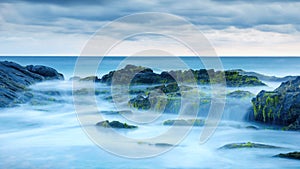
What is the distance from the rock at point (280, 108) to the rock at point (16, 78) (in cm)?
806

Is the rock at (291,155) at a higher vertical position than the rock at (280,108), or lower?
lower

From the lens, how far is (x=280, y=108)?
1127cm

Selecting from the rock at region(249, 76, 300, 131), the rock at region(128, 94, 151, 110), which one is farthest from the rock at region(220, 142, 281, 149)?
the rock at region(128, 94, 151, 110)

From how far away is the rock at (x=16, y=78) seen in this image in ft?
49.2

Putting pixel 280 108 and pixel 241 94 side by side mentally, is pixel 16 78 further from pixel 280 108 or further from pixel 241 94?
pixel 280 108

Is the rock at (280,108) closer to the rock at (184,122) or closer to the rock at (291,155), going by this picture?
the rock at (184,122)

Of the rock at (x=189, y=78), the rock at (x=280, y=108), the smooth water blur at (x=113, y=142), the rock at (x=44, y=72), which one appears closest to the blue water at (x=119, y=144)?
the smooth water blur at (x=113, y=142)

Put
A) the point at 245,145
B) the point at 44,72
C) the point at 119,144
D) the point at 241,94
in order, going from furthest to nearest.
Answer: the point at 44,72, the point at 241,94, the point at 119,144, the point at 245,145

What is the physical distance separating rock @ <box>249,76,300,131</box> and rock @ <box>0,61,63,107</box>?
317 inches

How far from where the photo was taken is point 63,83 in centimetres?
2027

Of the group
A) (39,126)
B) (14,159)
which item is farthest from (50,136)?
(14,159)

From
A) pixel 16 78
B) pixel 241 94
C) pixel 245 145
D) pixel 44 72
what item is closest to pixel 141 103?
pixel 241 94

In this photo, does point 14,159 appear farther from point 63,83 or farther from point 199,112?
point 63,83

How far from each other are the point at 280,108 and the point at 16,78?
10606mm
